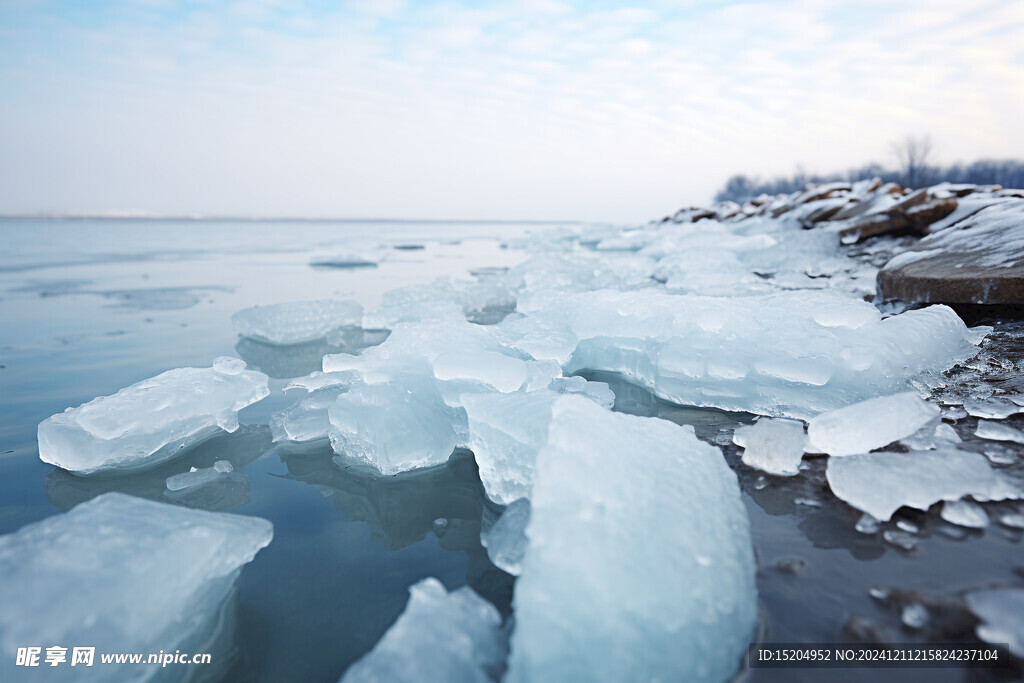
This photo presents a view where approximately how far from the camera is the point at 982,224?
346 cm

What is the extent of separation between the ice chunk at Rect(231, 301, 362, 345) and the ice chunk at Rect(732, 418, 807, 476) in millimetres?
2793

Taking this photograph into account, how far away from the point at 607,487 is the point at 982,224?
4.12 metres

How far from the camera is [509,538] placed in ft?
4.02

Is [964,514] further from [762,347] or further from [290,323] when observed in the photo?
[290,323]

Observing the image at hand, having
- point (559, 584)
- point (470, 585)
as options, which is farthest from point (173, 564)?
point (559, 584)

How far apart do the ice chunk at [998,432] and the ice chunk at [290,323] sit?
3.36m

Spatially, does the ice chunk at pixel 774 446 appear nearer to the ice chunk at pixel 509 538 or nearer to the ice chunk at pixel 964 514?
the ice chunk at pixel 964 514

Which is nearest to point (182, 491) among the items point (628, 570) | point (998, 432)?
point (628, 570)

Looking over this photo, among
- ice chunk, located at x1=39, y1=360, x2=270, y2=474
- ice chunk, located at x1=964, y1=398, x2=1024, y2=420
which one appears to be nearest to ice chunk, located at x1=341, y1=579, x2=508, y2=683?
ice chunk, located at x1=39, y1=360, x2=270, y2=474

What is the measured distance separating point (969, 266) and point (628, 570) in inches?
128

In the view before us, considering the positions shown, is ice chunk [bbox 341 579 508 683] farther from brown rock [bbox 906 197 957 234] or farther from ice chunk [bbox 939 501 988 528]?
brown rock [bbox 906 197 957 234]

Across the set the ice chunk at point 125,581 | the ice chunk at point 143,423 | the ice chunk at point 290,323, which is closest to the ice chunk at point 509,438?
the ice chunk at point 125,581

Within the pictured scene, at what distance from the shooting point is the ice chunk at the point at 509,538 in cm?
117

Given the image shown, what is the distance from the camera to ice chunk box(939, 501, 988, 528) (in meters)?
1.10
